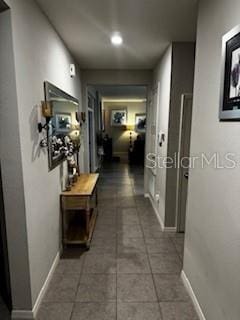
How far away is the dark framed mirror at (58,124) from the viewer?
208 cm

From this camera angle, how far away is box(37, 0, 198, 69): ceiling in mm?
1922

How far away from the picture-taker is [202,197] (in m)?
1.72

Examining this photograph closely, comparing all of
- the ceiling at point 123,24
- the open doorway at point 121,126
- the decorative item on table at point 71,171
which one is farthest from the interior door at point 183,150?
the open doorway at point 121,126

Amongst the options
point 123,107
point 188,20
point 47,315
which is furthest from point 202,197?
point 123,107

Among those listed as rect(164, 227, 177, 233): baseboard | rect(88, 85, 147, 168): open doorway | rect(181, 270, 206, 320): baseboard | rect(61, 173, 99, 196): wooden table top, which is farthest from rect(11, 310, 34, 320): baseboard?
rect(88, 85, 147, 168): open doorway

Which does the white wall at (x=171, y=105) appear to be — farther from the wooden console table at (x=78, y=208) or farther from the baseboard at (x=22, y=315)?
the baseboard at (x=22, y=315)

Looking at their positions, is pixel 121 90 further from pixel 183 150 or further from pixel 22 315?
pixel 22 315

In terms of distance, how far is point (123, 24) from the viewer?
228 centimetres

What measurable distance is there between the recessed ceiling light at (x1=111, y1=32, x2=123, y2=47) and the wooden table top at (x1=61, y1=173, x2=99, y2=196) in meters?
1.81

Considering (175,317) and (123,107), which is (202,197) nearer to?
(175,317)

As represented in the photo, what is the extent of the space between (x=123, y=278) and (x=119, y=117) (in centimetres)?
822

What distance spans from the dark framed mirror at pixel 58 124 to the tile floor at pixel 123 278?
1.13 meters

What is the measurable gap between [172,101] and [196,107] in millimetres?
1106

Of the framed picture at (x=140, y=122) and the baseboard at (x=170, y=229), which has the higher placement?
the framed picture at (x=140, y=122)
